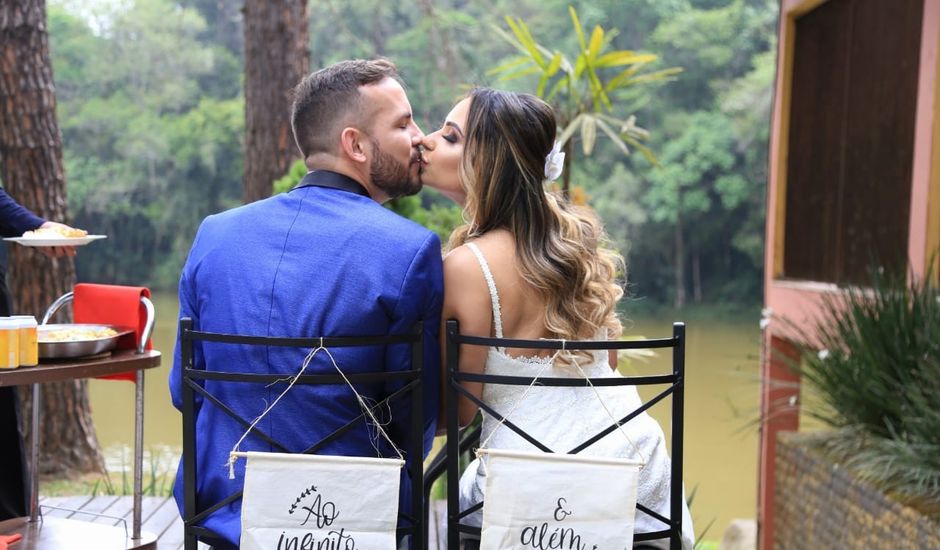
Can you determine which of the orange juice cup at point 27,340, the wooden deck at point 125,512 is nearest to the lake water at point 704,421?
the wooden deck at point 125,512

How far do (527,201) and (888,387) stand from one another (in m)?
2.62

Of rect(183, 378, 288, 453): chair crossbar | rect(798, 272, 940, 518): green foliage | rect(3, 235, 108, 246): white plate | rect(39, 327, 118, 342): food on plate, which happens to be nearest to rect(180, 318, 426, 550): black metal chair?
rect(183, 378, 288, 453): chair crossbar

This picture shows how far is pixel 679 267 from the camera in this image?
30.0 metres

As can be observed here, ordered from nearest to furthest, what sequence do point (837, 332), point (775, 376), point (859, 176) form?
point (837, 332) → point (859, 176) → point (775, 376)

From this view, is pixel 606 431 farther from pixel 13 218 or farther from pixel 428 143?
pixel 13 218

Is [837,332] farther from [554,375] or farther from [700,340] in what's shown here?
[700,340]

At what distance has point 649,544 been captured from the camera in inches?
76.8

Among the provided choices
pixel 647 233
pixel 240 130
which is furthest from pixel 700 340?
pixel 240 130

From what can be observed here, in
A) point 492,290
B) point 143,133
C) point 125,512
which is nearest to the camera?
point 492,290

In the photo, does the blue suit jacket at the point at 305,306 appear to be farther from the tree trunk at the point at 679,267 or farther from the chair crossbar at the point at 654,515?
the tree trunk at the point at 679,267

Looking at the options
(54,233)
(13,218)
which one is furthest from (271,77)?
(54,233)

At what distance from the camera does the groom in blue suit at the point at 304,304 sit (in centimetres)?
176

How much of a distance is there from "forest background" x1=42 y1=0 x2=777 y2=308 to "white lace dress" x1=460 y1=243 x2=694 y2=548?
25.3 m

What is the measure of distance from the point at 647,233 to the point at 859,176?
23517 mm
